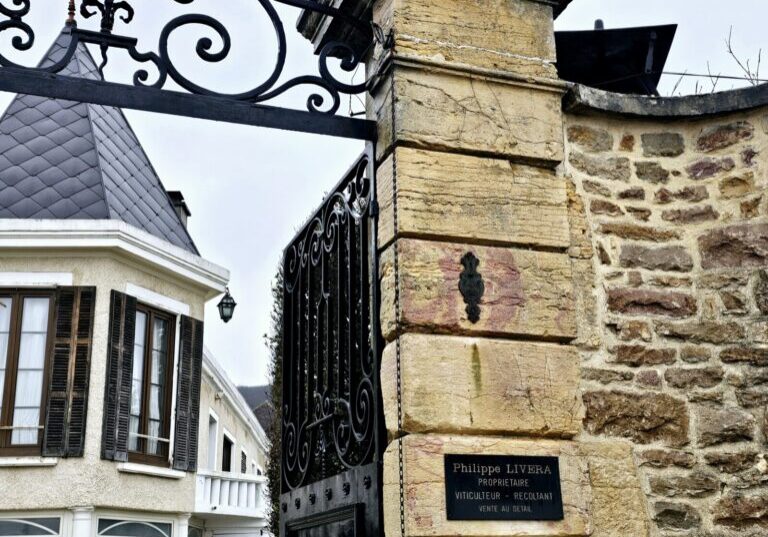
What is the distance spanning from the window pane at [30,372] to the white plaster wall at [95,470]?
459 millimetres

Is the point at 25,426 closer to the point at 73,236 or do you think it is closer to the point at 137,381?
the point at 137,381

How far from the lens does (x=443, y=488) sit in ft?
10.3

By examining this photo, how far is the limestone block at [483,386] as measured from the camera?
322 cm

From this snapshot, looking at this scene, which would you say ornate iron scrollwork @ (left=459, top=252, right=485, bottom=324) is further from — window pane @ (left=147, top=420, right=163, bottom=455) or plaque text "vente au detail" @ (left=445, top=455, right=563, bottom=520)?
window pane @ (left=147, top=420, right=163, bottom=455)

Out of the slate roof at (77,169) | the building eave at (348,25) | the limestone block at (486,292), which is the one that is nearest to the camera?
the limestone block at (486,292)

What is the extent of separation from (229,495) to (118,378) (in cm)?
449

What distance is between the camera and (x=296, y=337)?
15.3 feet

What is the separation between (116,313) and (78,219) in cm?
139

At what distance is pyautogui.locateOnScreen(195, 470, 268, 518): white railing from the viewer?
1544 centimetres

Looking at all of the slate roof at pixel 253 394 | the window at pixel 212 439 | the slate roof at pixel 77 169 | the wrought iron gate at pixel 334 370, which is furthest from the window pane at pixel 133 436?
the slate roof at pixel 253 394

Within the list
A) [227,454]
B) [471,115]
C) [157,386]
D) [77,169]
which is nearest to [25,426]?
[157,386]

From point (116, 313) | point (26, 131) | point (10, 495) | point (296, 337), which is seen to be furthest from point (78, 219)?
point (296, 337)

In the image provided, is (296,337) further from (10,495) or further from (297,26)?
(10,495)

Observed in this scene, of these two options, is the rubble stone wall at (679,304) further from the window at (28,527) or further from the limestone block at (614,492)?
the window at (28,527)
